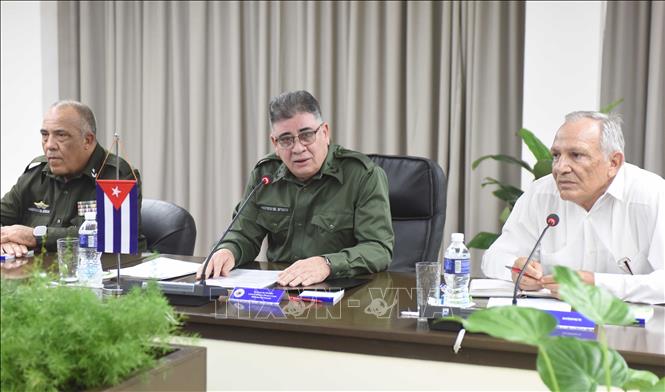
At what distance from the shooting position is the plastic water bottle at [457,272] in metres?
1.96

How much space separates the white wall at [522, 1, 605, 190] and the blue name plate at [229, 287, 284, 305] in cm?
214

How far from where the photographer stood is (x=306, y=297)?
2061mm

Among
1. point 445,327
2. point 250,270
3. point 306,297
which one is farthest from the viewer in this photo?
point 250,270

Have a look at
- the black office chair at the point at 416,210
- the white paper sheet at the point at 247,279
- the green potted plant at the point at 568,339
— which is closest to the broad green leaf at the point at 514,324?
the green potted plant at the point at 568,339

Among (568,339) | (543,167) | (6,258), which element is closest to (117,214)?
(6,258)

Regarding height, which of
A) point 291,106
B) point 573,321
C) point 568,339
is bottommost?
point 573,321

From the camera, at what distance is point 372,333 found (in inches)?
68.6

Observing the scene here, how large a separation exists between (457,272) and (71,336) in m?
1.22

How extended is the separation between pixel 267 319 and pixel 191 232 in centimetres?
129

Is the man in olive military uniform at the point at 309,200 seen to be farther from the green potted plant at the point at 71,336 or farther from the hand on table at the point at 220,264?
the green potted plant at the point at 71,336

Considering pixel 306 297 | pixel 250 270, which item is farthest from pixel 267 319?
pixel 250 270

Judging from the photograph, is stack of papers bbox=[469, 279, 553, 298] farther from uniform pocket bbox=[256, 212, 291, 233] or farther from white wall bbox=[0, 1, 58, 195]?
white wall bbox=[0, 1, 58, 195]

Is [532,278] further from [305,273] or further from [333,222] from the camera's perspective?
[333,222]

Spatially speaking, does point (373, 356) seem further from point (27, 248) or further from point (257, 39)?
point (257, 39)
